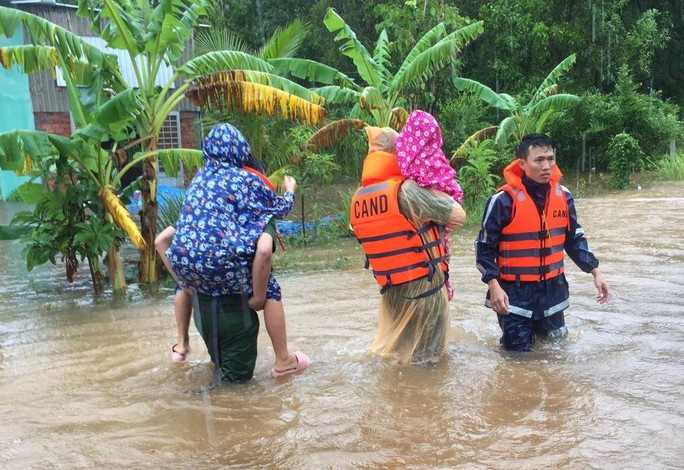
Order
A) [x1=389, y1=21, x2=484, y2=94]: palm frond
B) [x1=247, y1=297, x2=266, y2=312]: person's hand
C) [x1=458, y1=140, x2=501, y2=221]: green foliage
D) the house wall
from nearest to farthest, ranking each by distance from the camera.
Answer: [x1=247, y1=297, x2=266, y2=312]: person's hand
[x1=389, y1=21, x2=484, y2=94]: palm frond
[x1=458, y1=140, x2=501, y2=221]: green foliage
the house wall

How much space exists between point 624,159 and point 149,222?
558 inches

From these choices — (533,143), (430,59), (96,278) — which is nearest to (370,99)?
(430,59)

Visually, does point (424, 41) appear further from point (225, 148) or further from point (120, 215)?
point (225, 148)

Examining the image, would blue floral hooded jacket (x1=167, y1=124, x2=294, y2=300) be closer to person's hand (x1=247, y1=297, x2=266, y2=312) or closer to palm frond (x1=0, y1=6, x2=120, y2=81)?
person's hand (x1=247, y1=297, x2=266, y2=312)

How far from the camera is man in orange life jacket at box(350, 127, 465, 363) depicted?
4.25 metres

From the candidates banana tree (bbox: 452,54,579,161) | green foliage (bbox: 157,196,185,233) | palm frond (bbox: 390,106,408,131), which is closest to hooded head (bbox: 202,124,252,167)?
green foliage (bbox: 157,196,185,233)

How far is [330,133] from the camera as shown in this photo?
38.3ft

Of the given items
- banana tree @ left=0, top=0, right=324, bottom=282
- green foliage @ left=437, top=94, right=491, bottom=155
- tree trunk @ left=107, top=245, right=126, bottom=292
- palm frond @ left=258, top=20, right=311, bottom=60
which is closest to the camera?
banana tree @ left=0, top=0, right=324, bottom=282

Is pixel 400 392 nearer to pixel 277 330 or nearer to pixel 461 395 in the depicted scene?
pixel 461 395

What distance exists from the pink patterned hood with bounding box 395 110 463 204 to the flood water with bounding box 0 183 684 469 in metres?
1.31

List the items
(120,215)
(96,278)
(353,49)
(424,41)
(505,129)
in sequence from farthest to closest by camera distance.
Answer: (505,129) → (424,41) → (353,49) → (96,278) → (120,215)

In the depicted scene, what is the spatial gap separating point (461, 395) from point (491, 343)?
114 cm

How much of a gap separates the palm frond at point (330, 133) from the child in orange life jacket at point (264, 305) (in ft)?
23.5

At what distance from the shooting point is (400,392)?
4152mm
